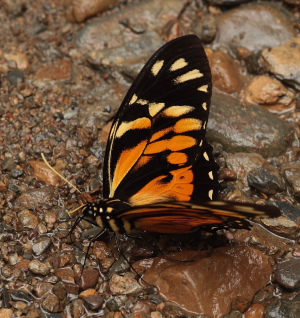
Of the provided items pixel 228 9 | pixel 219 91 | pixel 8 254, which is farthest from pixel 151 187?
pixel 228 9

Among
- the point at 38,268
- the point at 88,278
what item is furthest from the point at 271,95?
the point at 38,268

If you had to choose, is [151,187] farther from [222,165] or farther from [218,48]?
[218,48]

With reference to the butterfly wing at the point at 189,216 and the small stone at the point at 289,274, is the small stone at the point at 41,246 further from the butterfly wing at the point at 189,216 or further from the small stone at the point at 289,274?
the small stone at the point at 289,274

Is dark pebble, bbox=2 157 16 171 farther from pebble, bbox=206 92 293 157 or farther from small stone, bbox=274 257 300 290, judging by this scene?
small stone, bbox=274 257 300 290

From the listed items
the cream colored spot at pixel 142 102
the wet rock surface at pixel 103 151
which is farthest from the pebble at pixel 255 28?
the cream colored spot at pixel 142 102

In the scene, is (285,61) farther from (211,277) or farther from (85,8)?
(211,277)

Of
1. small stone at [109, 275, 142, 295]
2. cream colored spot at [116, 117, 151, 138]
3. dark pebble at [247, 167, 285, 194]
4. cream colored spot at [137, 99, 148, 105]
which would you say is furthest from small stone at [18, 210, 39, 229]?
dark pebble at [247, 167, 285, 194]
